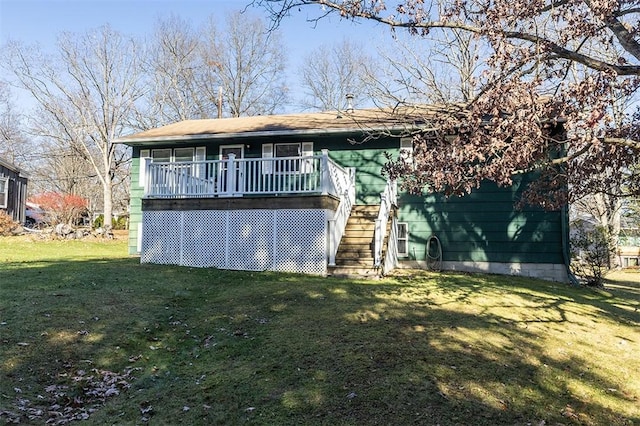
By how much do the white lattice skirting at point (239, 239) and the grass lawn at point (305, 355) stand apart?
1.92m

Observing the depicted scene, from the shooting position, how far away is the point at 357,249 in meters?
10.6

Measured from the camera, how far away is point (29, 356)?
191 inches

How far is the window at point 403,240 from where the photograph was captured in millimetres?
12844

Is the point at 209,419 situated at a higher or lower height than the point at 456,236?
lower

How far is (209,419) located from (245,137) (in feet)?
35.3

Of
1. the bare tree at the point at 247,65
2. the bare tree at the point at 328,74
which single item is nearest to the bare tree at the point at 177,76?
the bare tree at the point at 247,65

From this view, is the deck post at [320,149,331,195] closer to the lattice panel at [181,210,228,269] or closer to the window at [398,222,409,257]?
the lattice panel at [181,210,228,269]

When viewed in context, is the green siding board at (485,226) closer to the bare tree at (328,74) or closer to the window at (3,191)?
the bare tree at (328,74)

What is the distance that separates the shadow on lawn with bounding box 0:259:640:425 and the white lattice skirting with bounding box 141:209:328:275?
1.95m

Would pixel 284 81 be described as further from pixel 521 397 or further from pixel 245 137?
pixel 521 397

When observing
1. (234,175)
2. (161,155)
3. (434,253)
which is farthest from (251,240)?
(161,155)

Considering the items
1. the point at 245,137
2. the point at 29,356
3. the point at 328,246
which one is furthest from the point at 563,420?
the point at 245,137

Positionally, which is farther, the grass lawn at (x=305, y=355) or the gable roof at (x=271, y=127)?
the gable roof at (x=271, y=127)

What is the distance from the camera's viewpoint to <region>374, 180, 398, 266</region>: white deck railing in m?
9.98
